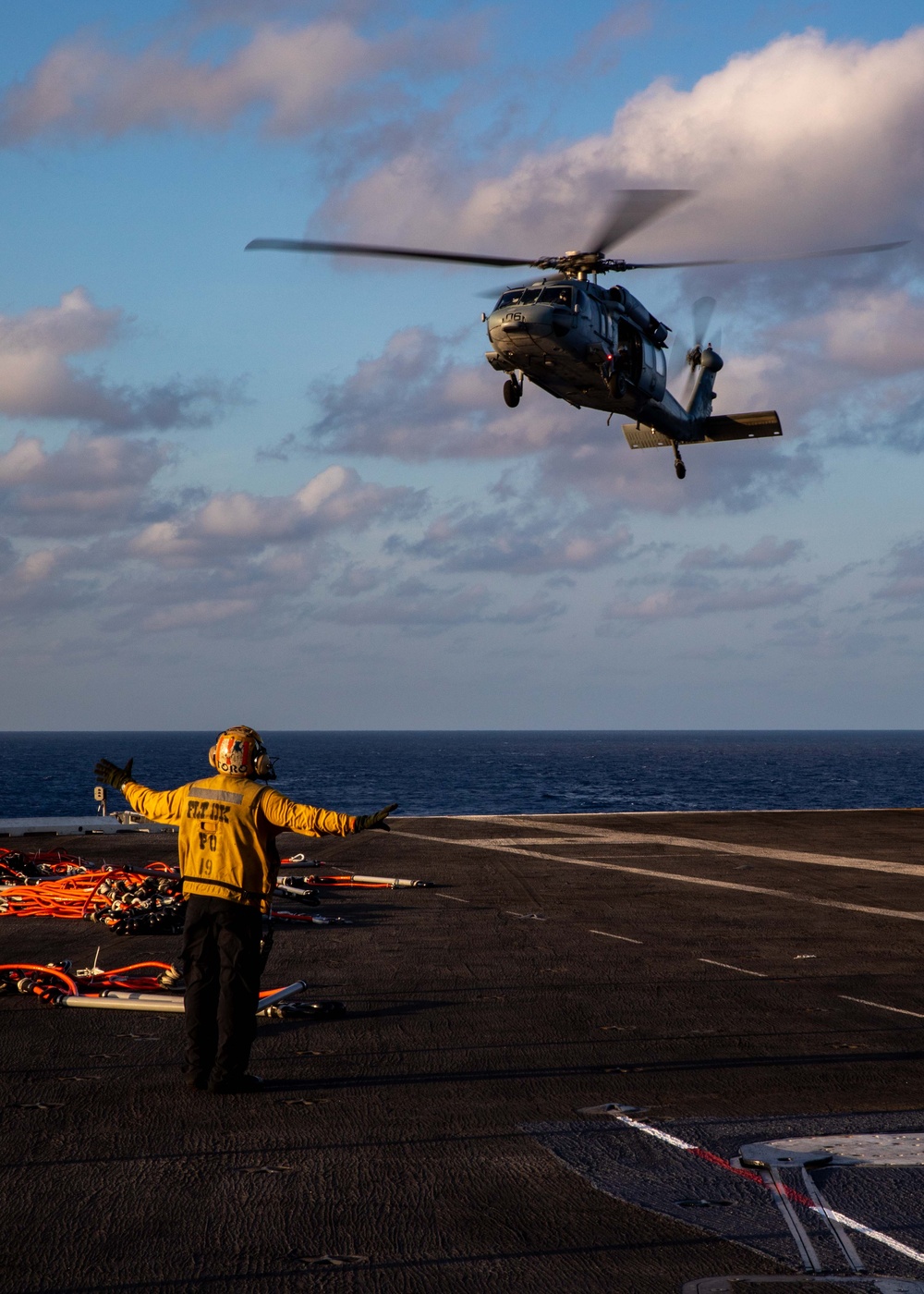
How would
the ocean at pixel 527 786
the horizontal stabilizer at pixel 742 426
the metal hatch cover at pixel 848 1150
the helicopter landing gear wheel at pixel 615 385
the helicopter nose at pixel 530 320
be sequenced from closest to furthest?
the metal hatch cover at pixel 848 1150 → the helicopter nose at pixel 530 320 → the helicopter landing gear wheel at pixel 615 385 → the horizontal stabilizer at pixel 742 426 → the ocean at pixel 527 786

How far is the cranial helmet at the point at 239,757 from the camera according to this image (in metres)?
7.70

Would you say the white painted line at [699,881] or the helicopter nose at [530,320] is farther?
the helicopter nose at [530,320]

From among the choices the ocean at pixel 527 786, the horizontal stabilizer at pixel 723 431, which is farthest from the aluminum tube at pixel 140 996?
the ocean at pixel 527 786

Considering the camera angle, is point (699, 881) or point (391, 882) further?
point (699, 881)

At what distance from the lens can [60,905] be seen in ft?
46.7

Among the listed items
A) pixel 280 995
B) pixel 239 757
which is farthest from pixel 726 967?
pixel 239 757

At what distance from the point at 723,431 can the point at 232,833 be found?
2689cm

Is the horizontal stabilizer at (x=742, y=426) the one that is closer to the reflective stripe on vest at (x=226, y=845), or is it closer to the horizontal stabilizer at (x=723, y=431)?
the horizontal stabilizer at (x=723, y=431)

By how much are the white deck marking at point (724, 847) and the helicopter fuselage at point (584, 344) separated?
9.98 m

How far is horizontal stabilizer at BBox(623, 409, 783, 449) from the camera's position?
101ft

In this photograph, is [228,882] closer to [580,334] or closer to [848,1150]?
[848,1150]

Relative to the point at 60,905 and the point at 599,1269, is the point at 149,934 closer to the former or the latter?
the point at 60,905

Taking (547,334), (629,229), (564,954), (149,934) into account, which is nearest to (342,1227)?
(564,954)

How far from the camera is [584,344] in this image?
23219 millimetres
